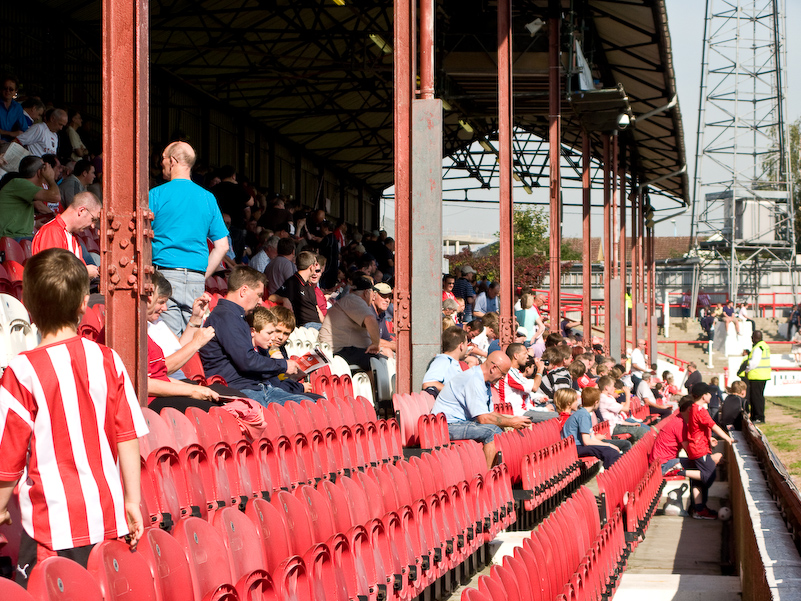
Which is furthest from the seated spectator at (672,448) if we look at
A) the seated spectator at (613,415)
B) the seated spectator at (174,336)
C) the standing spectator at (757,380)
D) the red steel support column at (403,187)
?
the standing spectator at (757,380)

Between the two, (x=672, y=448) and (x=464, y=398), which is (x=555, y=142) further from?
(x=464, y=398)

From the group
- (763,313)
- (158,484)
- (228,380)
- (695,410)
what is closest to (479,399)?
(228,380)

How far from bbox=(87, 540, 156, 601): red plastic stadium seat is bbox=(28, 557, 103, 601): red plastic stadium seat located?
0.08 metres

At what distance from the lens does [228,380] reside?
6.48m

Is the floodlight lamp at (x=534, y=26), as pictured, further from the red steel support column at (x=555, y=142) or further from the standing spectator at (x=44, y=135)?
the standing spectator at (x=44, y=135)

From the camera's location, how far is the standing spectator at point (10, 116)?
9891mm

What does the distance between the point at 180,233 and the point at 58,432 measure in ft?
12.0

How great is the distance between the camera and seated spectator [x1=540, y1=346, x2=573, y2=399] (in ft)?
44.7

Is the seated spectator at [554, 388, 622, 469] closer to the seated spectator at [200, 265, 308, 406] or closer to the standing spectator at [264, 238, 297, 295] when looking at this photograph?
the standing spectator at [264, 238, 297, 295]

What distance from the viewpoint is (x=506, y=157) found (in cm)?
1342

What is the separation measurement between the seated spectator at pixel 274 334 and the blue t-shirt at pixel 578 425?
13.8 ft

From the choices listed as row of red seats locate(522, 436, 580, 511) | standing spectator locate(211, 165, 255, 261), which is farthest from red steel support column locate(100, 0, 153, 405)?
standing spectator locate(211, 165, 255, 261)

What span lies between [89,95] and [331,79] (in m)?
7.31

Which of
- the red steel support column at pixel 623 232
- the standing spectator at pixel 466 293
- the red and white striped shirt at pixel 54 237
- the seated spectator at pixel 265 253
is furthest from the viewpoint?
the red steel support column at pixel 623 232
